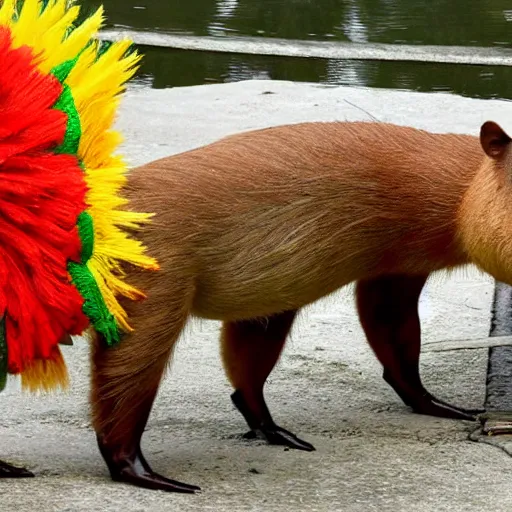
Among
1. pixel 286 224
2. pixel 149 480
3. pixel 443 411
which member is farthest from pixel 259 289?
pixel 443 411

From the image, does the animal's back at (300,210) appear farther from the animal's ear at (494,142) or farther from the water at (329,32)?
the water at (329,32)

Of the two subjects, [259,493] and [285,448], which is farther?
[285,448]

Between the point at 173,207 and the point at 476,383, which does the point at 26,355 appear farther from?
the point at 476,383

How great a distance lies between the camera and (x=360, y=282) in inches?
130

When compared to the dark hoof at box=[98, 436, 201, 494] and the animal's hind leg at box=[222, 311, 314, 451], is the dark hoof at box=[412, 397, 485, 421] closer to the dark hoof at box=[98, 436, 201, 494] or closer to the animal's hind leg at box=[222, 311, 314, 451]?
the animal's hind leg at box=[222, 311, 314, 451]

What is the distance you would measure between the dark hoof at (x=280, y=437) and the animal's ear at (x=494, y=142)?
0.86 meters

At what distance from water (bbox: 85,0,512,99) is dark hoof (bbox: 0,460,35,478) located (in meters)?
5.48

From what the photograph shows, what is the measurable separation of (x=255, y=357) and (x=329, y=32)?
22.8 ft

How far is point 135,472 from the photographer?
2.75m

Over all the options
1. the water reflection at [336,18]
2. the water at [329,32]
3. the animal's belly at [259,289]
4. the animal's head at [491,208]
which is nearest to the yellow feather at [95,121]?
the animal's belly at [259,289]

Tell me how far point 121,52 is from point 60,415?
3.78 ft

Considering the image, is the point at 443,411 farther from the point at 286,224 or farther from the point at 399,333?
the point at 286,224

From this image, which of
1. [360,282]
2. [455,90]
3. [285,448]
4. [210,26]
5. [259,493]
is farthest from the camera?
[210,26]

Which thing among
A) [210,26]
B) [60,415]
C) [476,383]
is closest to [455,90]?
[210,26]
